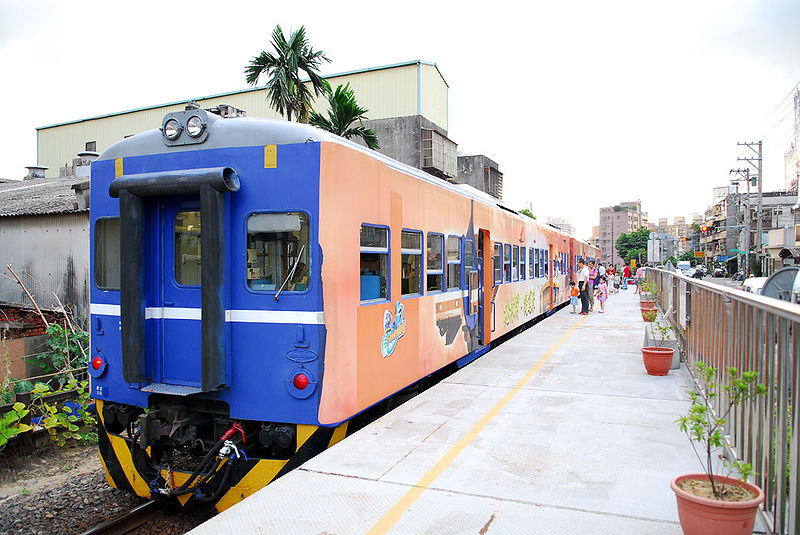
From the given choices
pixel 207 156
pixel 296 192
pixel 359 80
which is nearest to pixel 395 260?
pixel 296 192

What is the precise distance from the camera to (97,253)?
5.98m

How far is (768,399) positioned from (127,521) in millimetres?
5098

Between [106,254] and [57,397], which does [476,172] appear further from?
[106,254]

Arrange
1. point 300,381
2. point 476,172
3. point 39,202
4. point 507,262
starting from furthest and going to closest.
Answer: point 476,172
point 39,202
point 507,262
point 300,381

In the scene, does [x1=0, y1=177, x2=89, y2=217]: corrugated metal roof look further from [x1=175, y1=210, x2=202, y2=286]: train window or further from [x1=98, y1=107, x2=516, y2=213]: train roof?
[x1=175, y1=210, x2=202, y2=286]: train window

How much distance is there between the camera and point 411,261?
271 inches

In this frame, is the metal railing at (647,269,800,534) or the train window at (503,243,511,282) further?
the train window at (503,243,511,282)

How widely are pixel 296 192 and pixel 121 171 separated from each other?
199 cm

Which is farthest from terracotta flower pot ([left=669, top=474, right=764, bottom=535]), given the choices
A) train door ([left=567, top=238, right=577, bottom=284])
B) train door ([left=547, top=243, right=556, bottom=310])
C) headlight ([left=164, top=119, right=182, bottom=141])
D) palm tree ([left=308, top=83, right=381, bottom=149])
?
train door ([left=567, top=238, right=577, bottom=284])

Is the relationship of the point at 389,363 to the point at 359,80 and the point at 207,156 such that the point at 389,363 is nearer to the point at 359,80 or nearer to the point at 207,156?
the point at 207,156

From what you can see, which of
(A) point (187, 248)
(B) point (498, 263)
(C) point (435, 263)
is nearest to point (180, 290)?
(A) point (187, 248)

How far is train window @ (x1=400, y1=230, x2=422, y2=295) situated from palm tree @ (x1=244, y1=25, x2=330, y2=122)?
10701 mm

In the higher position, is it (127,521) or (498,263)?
(498,263)

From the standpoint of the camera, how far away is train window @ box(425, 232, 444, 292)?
24.6 feet
